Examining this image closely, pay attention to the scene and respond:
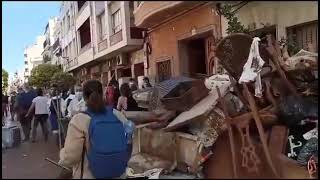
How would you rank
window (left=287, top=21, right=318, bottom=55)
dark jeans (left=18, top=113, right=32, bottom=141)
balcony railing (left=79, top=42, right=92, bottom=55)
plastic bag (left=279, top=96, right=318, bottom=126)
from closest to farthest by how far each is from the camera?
balcony railing (left=79, top=42, right=92, bottom=55)
plastic bag (left=279, top=96, right=318, bottom=126)
dark jeans (left=18, top=113, right=32, bottom=141)
window (left=287, top=21, right=318, bottom=55)

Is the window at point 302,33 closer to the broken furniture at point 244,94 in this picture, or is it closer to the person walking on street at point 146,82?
the broken furniture at point 244,94

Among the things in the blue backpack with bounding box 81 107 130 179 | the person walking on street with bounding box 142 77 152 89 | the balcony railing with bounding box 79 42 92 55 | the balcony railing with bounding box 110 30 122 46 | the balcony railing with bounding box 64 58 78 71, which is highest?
the balcony railing with bounding box 110 30 122 46

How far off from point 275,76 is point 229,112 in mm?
696

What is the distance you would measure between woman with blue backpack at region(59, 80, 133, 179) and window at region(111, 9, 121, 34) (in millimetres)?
327

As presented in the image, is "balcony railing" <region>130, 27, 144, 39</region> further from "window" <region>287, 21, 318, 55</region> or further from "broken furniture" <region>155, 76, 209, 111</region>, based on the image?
"window" <region>287, 21, 318, 55</region>

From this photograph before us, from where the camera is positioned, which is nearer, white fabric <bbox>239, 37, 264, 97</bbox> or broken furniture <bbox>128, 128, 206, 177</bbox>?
broken furniture <bbox>128, 128, 206, 177</bbox>

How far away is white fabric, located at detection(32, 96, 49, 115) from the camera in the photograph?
2.84m

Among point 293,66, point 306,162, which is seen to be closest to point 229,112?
point 293,66

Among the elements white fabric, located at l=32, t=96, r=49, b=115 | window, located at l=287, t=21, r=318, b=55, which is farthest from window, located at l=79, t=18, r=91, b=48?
window, located at l=287, t=21, r=318, b=55

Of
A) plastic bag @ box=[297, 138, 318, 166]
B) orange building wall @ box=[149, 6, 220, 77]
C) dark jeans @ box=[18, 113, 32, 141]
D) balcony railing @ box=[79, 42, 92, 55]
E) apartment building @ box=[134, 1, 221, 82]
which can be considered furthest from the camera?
plastic bag @ box=[297, 138, 318, 166]

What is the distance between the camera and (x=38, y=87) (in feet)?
8.57

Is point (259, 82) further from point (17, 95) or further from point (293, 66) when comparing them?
point (17, 95)

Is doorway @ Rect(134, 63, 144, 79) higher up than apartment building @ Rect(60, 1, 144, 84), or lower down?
lower down

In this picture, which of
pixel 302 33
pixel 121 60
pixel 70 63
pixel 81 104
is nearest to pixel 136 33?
pixel 121 60
